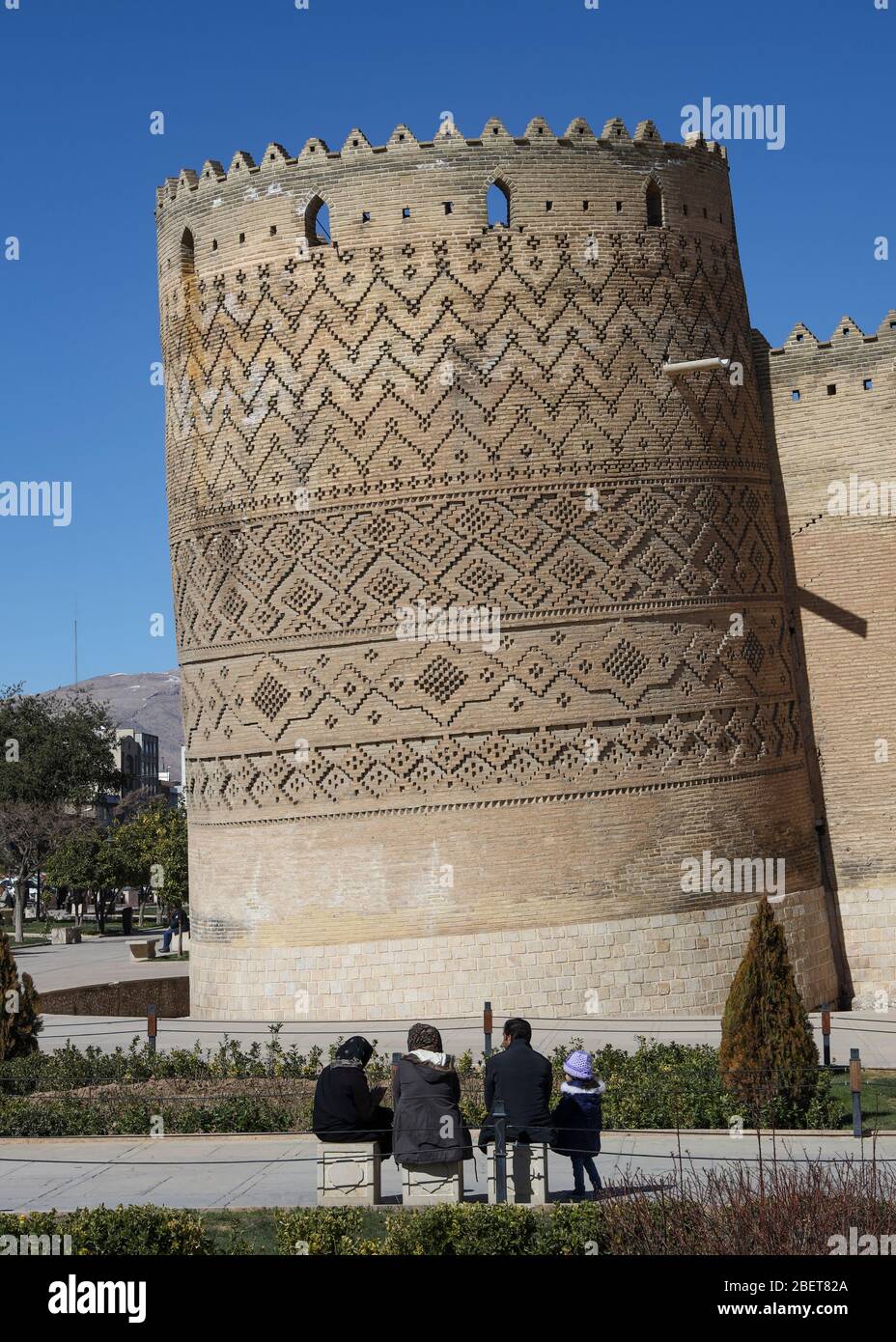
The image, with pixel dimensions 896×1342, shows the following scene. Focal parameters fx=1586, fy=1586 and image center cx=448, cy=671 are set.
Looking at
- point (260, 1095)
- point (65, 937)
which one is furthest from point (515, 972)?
point (65, 937)

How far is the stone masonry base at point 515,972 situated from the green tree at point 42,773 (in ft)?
76.6

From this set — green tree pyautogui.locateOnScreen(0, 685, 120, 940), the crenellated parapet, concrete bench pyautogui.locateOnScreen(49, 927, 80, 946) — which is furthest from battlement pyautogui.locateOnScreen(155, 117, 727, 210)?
green tree pyautogui.locateOnScreen(0, 685, 120, 940)

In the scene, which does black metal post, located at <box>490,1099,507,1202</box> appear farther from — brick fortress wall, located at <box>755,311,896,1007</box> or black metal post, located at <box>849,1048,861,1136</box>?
brick fortress wall, located at <box>755,311,896,1007</box>

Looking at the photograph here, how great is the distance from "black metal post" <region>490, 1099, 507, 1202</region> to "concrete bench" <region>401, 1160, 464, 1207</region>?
0.25 m

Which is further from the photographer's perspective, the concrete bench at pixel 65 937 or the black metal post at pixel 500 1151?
the concrete bench at pixel 65 937

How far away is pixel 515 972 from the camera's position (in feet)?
50.1

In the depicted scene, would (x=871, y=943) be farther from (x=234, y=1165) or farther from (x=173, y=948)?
(x=173, y=948)

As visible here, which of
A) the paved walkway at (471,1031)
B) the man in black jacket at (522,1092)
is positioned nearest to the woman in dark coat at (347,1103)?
the man in black jacket at (522,1092)

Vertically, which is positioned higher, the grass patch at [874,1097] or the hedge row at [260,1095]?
the hedge row at [260,1095]

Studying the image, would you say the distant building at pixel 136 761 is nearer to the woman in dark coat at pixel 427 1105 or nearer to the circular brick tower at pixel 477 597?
the circular brick tower at pixel 477 597

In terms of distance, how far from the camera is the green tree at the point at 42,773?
127ft

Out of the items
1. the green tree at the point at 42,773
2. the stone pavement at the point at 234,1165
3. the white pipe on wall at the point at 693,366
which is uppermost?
the white pipe on wall at the point at 693,366

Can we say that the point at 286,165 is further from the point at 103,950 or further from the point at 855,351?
the point at 103,950
